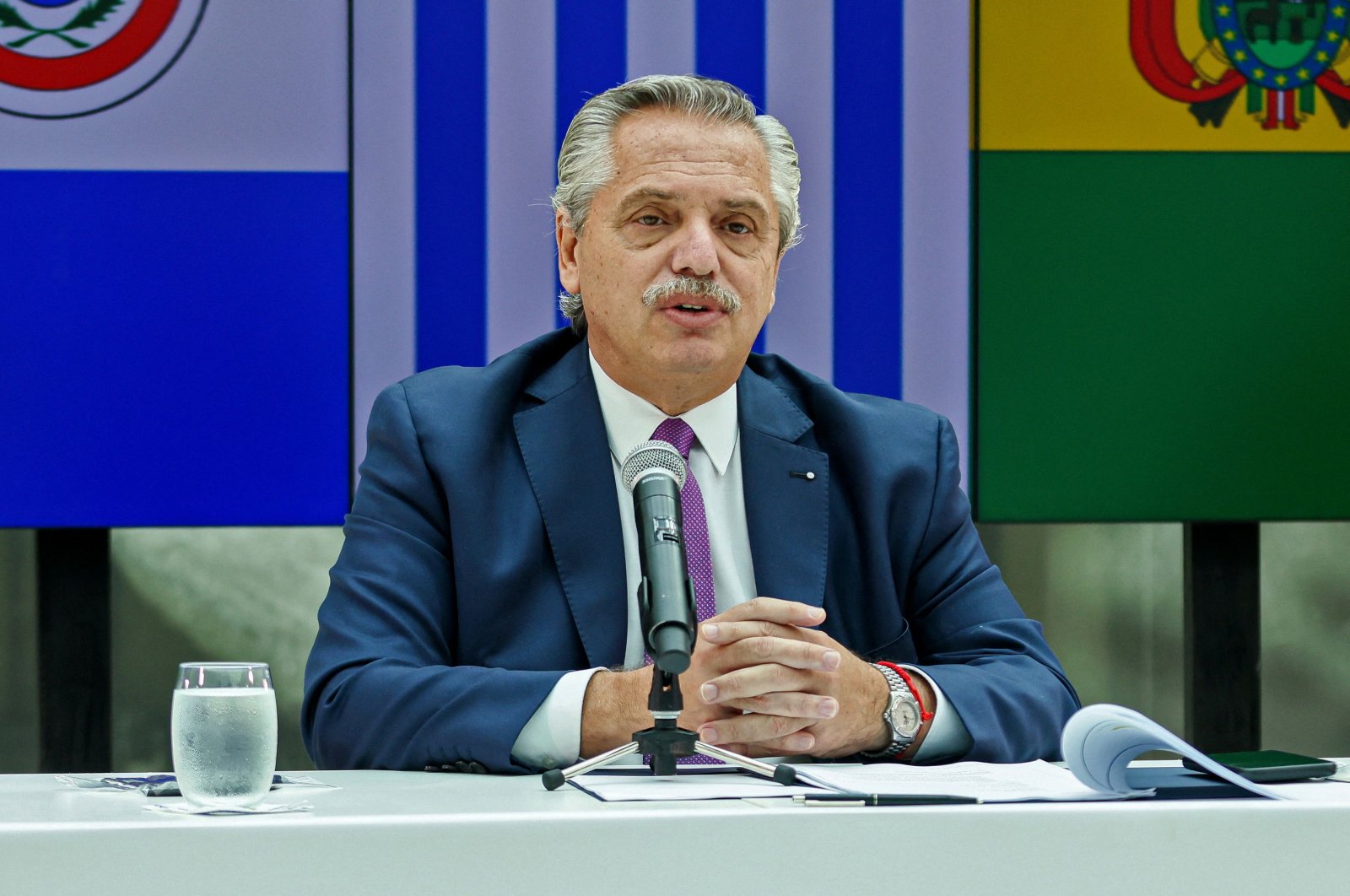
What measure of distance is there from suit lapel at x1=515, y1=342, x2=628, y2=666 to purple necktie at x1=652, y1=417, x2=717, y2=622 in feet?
0.31

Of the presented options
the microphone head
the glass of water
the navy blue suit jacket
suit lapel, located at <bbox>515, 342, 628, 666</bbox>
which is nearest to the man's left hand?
the navy blue suit jacket

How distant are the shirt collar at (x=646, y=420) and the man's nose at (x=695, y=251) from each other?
206mm

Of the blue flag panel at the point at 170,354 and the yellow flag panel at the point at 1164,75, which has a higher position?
the yellow flag panel at the point at 1164,75

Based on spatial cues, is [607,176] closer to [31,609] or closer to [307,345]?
[307,345]

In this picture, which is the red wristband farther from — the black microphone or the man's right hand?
the black microphone

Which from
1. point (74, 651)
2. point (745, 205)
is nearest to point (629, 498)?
point (745, 205)

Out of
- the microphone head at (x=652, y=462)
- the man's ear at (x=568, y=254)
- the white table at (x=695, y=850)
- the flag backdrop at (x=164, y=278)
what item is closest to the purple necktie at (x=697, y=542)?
the man's ear at (x=568, y=254)

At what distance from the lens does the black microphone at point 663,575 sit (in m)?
1.16

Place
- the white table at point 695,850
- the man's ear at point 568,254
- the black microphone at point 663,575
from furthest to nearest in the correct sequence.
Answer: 1. the man's ear at point 568,254
2. the black microphone at point 663,575
3. the white table at point 695,850

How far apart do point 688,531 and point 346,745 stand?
0.55 m

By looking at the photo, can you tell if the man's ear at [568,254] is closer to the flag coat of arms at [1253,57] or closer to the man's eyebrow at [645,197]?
the man's eyebrow at [645,197]

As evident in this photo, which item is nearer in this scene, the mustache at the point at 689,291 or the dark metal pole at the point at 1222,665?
the mustache at the point at 689,291

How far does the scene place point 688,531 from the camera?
6.51ft

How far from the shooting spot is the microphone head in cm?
131
